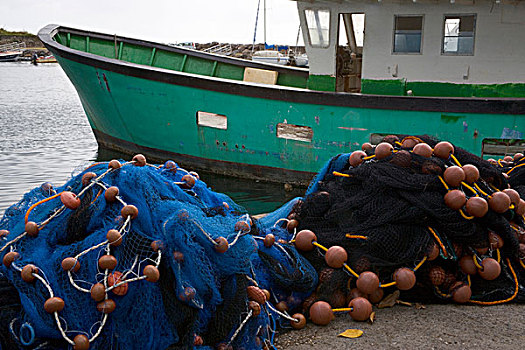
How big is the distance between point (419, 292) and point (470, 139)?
18.9 ft

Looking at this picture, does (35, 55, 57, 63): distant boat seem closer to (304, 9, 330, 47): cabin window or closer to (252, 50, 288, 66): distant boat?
(252, 50, 288, 66): distant boat

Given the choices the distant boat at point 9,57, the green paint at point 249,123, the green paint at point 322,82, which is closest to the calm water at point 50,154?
the green paint at point 249,123

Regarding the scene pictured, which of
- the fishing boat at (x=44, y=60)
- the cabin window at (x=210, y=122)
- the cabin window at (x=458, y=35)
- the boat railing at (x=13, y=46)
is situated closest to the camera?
the cabin window at (x=458, y=35)

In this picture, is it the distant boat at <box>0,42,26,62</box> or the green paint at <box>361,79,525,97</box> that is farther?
the distant boat at <box>0,42,26,62</box>

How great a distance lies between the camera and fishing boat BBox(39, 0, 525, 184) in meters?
8.16

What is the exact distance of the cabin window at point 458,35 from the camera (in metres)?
8.30

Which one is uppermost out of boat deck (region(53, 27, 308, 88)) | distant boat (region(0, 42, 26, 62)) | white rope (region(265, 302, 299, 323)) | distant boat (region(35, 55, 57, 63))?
distant boat (region(0, 42, 26, 62))

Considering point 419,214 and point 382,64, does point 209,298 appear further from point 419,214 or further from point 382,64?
point 382,64

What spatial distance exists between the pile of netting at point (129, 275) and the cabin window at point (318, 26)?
22.9 ft

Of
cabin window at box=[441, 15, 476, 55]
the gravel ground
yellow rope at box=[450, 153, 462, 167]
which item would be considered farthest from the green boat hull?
the gravel ground

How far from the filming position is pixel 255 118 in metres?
9.17

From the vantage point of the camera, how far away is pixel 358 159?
3545 mm

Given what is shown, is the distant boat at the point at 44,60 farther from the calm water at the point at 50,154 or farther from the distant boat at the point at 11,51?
the calm water at the point at 50,154

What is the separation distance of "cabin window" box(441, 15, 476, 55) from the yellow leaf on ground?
268 inches
